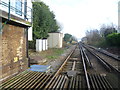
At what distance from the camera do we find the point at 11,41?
5.80m

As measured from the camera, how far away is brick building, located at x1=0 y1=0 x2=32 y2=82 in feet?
16.6

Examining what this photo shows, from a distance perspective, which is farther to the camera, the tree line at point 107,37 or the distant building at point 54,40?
the distant building at point 54,40

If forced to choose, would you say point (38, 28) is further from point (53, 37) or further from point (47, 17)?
point (53, 37)

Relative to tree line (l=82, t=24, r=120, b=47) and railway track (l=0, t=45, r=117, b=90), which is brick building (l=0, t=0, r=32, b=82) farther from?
tree line (l=82, t=24, r=120, b=47)

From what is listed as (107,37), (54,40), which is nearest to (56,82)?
(54,40)

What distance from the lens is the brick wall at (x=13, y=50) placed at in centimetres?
526

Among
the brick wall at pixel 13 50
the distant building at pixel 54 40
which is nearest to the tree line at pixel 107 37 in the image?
the distant building at pixel 54 40

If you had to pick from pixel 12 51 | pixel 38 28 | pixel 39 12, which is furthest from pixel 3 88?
pixel 39 12

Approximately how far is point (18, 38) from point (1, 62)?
6.01 feet

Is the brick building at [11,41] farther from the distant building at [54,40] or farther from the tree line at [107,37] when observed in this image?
the distant building at [54,40]

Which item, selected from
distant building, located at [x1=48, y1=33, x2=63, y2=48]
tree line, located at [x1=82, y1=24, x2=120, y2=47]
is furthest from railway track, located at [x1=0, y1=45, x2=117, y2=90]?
distant building, located at [x1=48, y1=33, x2=63, y2=48]

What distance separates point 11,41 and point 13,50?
1.50ft

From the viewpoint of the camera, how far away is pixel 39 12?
22.9 m

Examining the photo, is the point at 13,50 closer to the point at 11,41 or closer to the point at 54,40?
the point at 11,41
